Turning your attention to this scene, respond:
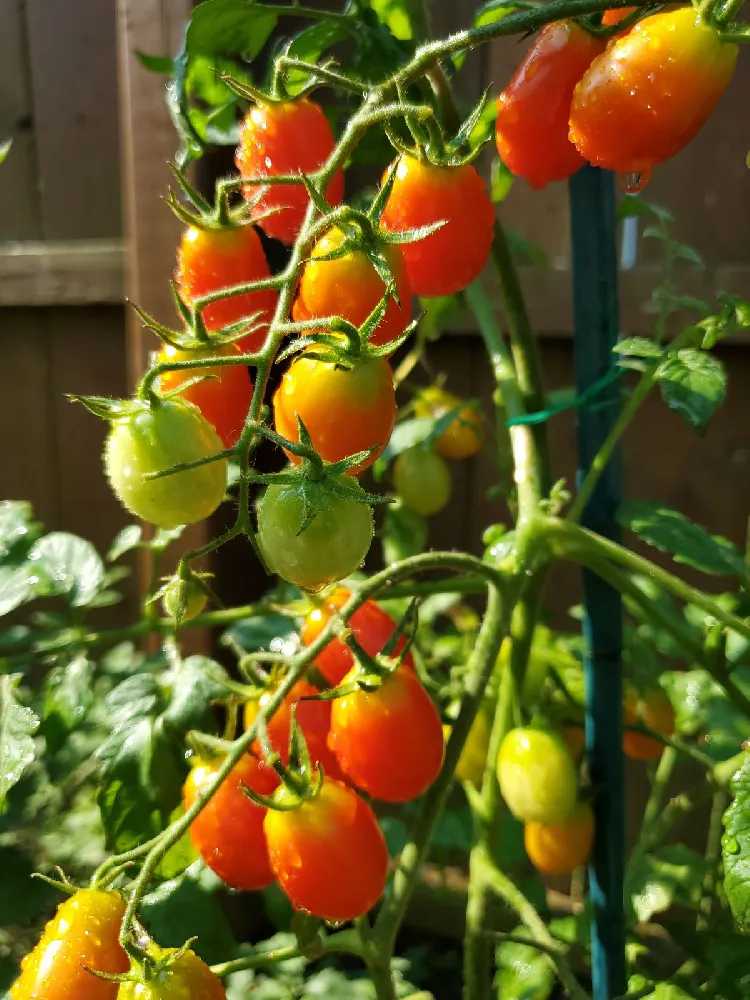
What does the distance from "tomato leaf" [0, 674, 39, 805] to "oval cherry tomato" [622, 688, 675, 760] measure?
575mm

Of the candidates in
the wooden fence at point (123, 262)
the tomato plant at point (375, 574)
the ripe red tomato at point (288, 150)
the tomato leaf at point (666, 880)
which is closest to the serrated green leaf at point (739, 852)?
the tomato plant at point (375, 574)

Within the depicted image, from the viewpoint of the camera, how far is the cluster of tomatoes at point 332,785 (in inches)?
18.1

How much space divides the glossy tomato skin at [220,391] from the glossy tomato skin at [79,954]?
276 millimetres

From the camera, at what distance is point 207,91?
0.67 meters

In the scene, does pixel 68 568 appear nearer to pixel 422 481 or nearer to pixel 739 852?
pixel 422 481

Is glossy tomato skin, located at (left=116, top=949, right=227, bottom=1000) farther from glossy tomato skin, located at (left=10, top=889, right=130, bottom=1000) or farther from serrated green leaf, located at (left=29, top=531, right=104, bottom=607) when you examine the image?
serrated green leaf, located at (left=29, top=531, right=104, bottom=607)

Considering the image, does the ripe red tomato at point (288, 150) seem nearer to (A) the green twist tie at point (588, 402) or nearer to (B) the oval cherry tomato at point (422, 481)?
(A) the green twist tie at point (588, 402)

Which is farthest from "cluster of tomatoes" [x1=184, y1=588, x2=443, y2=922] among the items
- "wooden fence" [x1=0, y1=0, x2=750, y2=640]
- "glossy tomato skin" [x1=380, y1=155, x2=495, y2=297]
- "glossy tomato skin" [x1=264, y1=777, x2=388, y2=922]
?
"wooden fence" [x1=0, y1=0, x2=750, y2=640]

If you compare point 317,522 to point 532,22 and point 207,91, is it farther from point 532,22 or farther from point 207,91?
point 207,91

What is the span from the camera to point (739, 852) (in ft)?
1.44

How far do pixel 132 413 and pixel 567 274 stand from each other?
99cm

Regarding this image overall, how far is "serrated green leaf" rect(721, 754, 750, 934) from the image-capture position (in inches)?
16.9

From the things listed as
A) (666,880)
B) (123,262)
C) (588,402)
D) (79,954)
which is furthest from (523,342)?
(123,262)

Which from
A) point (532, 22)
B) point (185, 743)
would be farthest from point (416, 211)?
point (185, 743)
